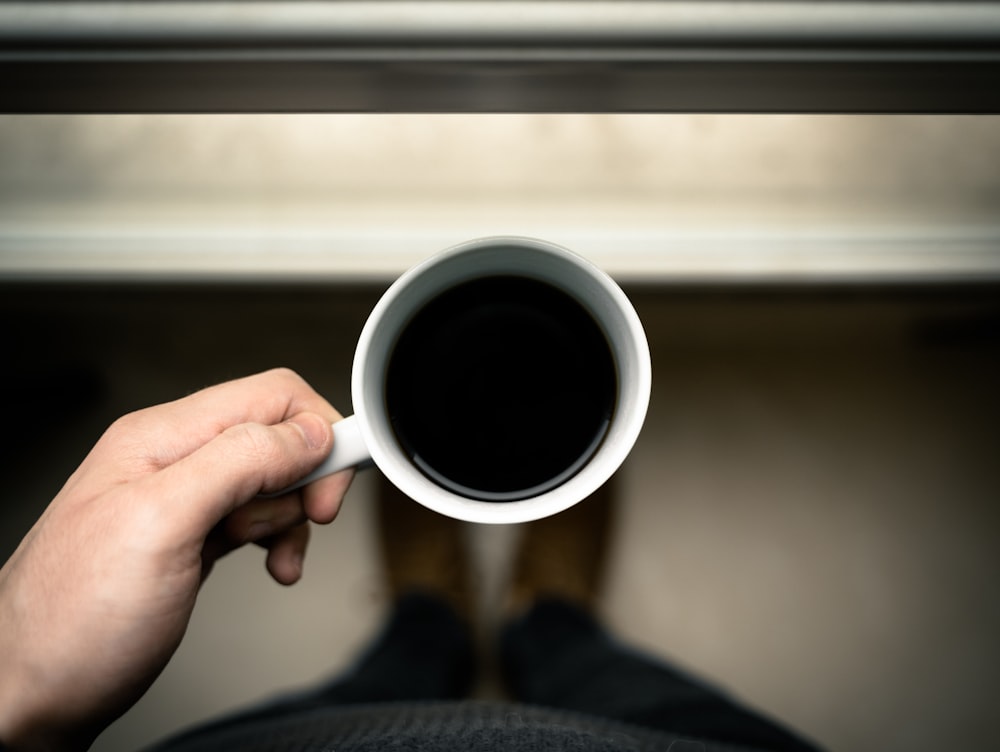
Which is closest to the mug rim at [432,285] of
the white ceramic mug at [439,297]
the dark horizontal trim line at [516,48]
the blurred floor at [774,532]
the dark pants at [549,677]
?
the white ceramic mug at [439,297]

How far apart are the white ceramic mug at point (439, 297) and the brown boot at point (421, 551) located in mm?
490

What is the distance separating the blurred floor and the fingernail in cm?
42

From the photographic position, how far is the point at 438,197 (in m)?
0.62

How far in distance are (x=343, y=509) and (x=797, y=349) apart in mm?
619

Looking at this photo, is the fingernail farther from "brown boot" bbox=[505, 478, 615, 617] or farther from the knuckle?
"brown boot" bbox=[505, 478, 615, 617]

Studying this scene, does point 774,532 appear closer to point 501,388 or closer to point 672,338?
point 672,338

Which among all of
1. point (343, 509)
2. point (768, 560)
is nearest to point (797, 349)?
point (768, 560)

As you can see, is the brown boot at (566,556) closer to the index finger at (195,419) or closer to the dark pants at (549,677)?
the dark pants at (549,677)

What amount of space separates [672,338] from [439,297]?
458mm

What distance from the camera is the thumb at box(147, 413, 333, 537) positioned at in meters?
0.35

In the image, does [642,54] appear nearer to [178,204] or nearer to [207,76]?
[207,76]

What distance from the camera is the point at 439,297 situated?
399mm

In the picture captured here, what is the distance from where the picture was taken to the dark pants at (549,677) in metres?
0.56

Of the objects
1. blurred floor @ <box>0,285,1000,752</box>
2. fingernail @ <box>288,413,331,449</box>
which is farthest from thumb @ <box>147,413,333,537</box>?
blurred floor @ <box>0,285,1000,752</box>
